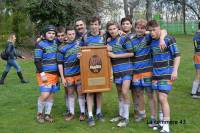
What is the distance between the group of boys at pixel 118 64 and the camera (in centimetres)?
676

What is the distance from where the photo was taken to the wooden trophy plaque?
7.33 metres

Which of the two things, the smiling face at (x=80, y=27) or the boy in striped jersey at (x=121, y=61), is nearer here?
the boy in striped jersey at (x=121, y=61)

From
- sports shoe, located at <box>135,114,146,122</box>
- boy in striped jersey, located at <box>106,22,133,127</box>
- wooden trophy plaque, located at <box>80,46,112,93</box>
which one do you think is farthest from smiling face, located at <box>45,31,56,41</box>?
sports shoe, located at <box>135,114,146,122</box>

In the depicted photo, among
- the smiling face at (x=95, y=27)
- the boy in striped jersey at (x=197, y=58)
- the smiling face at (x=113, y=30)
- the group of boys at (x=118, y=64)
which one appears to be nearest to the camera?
the group of boys at (x=118, y=64)

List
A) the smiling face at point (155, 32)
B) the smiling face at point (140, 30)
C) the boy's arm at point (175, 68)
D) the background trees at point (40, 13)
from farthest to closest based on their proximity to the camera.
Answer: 1. the background trees at point (40, 13)
2. the smiling face at point (140, 30)
3. the smiling face at point (155, 32)
4. the boy's arm at point (175, 68)

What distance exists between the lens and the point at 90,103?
758cm

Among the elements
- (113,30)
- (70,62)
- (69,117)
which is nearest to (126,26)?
(113,30)

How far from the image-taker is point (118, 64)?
24.1 feet

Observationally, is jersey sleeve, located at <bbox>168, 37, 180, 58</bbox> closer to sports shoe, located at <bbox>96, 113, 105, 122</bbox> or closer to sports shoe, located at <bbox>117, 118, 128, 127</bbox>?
sports shoe, located at <bbox>117, 118, 128, 127</bbox>

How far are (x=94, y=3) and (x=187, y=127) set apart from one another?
15820 mm

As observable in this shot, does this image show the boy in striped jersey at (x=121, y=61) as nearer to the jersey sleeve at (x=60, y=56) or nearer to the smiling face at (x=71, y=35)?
the smiling face at (x=71, y=35)

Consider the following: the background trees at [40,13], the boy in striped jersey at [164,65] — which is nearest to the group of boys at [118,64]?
the boy in striped jersey at [164,65]

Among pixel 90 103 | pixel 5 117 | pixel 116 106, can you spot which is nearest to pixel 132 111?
pixel 116 106

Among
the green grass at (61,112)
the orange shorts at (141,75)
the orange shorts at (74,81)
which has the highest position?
the orange shorts at (141,75)
